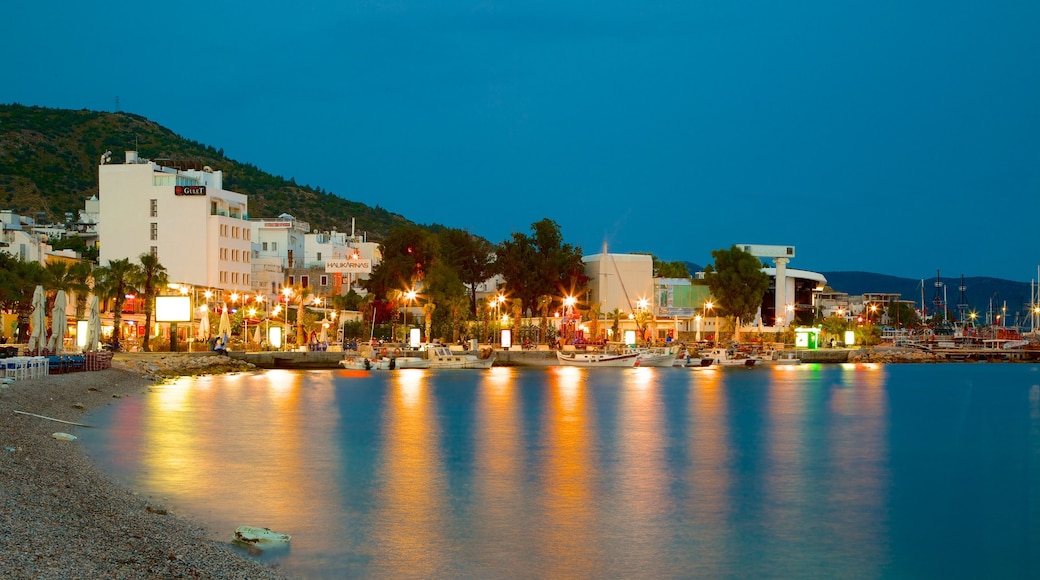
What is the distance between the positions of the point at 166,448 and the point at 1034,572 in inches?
929

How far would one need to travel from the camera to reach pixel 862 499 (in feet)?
98.7

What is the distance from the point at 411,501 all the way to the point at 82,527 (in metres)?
10.3

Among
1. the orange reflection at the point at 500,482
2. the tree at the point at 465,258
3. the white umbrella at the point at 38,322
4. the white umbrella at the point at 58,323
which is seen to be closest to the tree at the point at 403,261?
the tree at the point at 465,258

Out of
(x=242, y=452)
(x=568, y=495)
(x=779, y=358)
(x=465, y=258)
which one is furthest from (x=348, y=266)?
(x=568, y=495)

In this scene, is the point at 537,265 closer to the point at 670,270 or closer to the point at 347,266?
the point at 347,266

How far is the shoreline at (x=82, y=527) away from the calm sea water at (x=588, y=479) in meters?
1.23

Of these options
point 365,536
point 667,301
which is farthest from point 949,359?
point 365,536

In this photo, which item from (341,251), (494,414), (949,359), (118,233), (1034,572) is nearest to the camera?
(1034,572)

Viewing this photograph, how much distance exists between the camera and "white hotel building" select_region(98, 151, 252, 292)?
94.3 metres

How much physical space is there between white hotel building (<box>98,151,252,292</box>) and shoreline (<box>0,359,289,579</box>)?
6525 centimetres

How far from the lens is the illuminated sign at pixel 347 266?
112 metres

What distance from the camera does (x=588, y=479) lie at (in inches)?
1255

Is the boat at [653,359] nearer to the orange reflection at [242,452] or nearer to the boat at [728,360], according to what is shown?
the boat at [728,360]

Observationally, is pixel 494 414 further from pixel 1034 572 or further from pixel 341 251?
pixel 341 251
